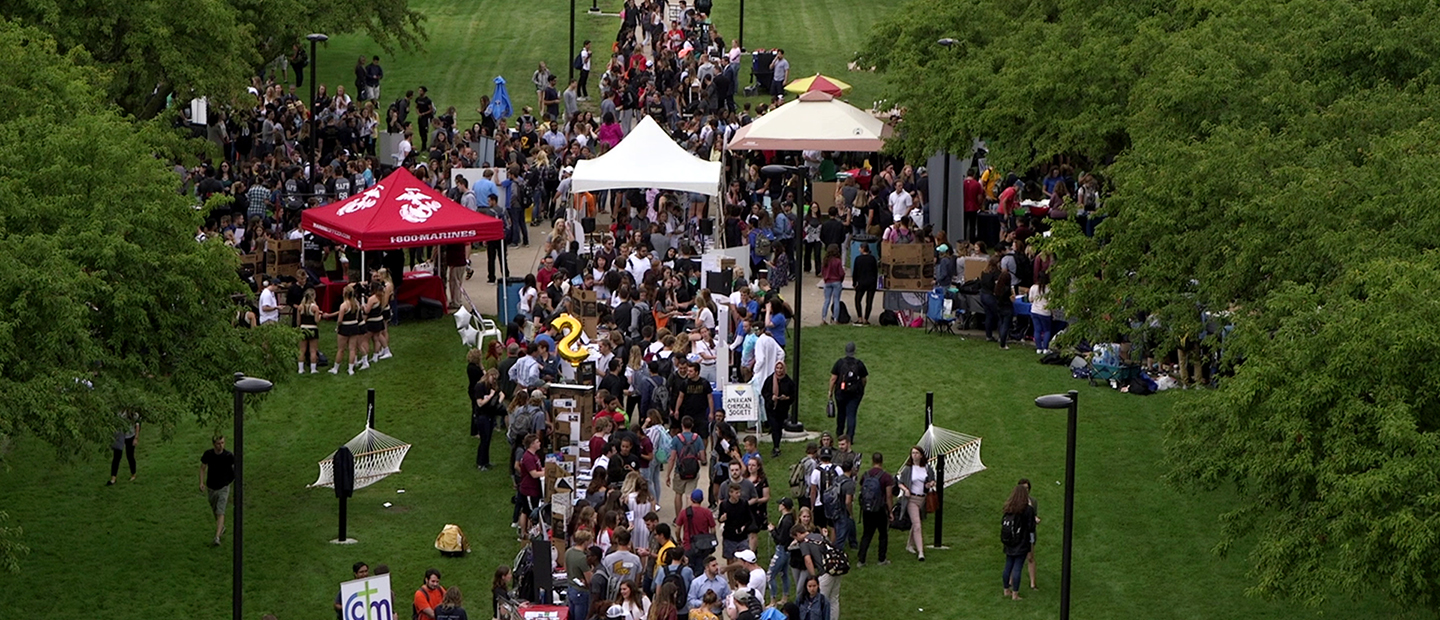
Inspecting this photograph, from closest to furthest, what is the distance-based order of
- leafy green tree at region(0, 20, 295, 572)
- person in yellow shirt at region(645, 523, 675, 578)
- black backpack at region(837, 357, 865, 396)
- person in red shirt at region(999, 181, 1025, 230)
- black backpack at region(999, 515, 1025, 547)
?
person in yellow shirt at region(645, 523, 675, 578) < leafy green tree at region(0, 20, 295, 572) < black backpack at region(999, 515, 1025, 547) < black backpack at region(837, 357, 865, 396) < person in red shirt at region(999, 181, 1025, 230)

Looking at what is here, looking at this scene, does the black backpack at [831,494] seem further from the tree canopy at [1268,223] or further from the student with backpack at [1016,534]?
the tree canopy at [1268,223]

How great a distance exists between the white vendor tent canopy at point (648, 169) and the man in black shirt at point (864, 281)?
3.29m

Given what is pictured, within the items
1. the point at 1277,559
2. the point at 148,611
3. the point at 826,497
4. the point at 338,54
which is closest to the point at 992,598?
the point at 826,497

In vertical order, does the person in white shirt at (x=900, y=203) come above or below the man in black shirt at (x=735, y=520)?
above

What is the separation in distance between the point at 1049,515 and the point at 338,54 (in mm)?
38640

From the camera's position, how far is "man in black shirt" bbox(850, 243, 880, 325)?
34.6 m

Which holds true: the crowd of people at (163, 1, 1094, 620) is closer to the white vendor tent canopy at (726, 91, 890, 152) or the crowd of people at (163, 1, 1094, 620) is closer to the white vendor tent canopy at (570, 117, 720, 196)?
the white vendor tent canopy at (726, 91, 890, 152)

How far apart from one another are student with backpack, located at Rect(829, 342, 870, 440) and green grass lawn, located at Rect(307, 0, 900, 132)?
26438 millimetres

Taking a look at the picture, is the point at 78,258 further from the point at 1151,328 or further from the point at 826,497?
the point at 1151,328

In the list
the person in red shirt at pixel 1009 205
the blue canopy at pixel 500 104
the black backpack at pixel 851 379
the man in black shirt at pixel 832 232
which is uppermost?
the blue canopy at pixel 500 104

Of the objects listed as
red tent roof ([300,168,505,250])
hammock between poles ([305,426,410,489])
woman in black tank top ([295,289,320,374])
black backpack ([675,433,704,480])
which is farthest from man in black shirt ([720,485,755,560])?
red tent roof ([300,168,505,250])

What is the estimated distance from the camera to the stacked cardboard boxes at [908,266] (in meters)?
35.2

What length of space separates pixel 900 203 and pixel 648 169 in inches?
200

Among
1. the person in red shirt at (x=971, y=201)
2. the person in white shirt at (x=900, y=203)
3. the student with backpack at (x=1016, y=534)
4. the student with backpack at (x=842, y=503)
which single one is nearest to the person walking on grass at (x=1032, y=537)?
the student with backpack at (x=1016, y=534)
